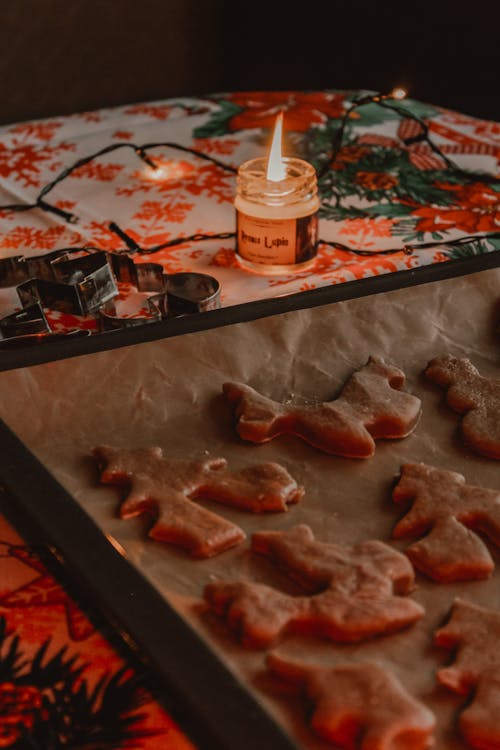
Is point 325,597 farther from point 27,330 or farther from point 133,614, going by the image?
point 27,330

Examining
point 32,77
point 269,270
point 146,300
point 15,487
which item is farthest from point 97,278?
point 32,77

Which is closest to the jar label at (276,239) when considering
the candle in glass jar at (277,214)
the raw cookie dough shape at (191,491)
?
the candle in glass jar at (277,214)

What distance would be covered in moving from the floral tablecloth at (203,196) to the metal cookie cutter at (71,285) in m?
0.02

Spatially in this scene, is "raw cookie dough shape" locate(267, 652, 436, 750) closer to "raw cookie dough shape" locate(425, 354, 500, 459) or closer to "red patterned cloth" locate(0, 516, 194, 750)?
"red patterned cloth" locate(0, 516, 194, 750)

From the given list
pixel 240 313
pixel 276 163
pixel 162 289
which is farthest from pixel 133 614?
pixel 276 163

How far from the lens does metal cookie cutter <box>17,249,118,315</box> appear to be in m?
0.95

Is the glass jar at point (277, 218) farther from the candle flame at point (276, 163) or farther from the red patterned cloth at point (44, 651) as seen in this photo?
the red patterned cloth at point (44, 651)

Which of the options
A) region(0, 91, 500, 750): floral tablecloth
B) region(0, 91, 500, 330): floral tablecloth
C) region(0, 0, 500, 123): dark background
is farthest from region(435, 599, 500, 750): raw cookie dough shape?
region(0, 0, 500, 123): dark background

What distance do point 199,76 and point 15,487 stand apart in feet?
5.66

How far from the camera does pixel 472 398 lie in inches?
32.2

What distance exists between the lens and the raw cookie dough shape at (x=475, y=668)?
492 millimetres

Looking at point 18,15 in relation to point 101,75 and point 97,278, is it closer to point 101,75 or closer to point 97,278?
Result: point 101,75

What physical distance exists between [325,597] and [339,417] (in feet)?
0.76

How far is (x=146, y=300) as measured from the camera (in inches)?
39.0
